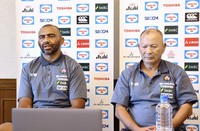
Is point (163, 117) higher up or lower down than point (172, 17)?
lower down

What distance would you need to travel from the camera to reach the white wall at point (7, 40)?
11.5 feet

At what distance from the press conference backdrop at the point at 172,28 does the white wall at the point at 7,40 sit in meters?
1.36

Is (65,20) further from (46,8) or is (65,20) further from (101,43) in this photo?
(101,43)

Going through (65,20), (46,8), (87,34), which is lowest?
(87,34)

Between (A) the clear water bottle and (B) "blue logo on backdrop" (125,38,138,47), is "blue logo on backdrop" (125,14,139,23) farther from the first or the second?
(A) the clear water bottle

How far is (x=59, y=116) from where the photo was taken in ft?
4.58

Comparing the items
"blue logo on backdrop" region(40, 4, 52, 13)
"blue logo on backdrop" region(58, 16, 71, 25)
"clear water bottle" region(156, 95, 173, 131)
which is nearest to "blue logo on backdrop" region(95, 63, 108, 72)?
"blue logo on backdrop" region(58, 16, 71, 25)

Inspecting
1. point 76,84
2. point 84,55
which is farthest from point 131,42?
point 76,84

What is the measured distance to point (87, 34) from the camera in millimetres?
3150

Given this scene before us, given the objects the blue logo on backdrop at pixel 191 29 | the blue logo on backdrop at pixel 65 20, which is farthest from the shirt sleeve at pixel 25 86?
the blue logo on backdrop at pixel 191 29

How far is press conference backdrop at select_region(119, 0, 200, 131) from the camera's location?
9.78 feet

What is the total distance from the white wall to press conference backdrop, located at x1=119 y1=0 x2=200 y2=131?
53.5 inches

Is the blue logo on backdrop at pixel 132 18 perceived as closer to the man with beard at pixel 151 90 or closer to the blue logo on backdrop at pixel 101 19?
the blue logo on backdrop at pixel 101 19

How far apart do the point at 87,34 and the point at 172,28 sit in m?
0.91
